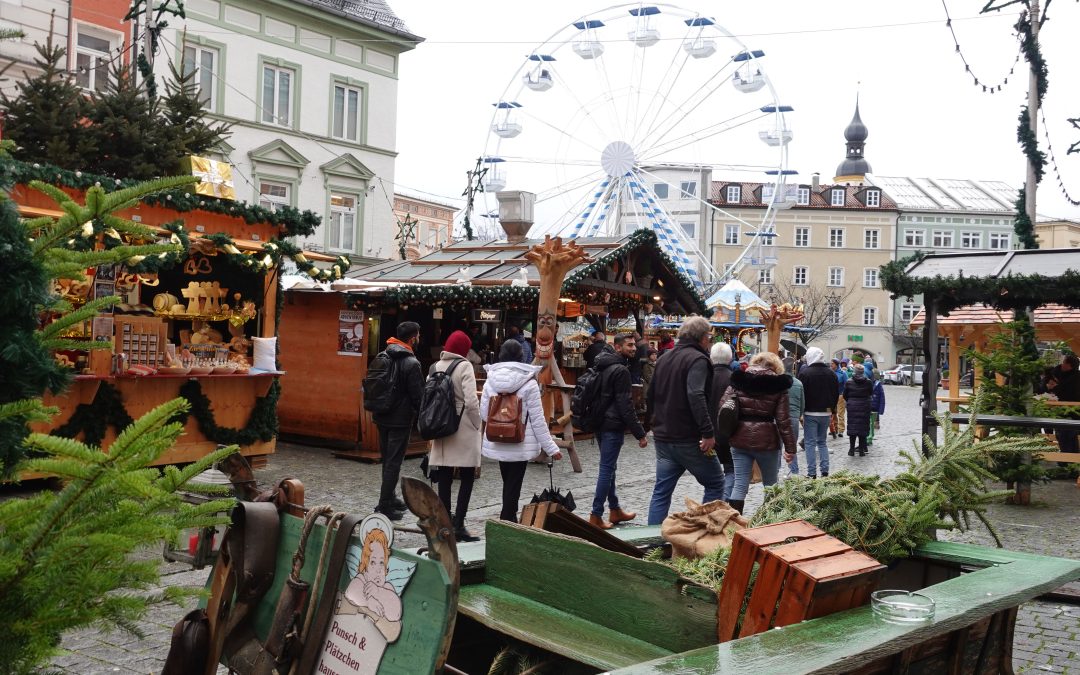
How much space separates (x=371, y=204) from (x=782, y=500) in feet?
92.8

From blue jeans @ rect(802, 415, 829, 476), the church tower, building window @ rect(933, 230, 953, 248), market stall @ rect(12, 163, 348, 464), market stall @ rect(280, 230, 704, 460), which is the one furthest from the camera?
the church tower

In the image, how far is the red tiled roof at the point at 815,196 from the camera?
64812 millimetres

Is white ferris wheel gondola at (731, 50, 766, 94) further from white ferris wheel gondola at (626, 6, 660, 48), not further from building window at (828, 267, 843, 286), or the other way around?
building window at (828, 267, 843, 286)

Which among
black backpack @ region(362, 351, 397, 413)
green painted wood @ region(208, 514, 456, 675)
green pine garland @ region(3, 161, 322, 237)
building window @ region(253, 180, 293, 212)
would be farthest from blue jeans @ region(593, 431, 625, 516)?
building window @ region(253, 180, 293, 212)

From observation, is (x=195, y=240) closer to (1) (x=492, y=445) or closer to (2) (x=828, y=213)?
(1) (x=492, y=445)

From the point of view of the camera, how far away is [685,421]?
276 inches

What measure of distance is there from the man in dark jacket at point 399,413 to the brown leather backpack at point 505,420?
116cm

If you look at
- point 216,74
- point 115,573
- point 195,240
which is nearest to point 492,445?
→ point 195,240

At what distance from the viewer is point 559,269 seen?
1092 centimetres

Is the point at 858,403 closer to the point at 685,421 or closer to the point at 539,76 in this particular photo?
the point at 685,421

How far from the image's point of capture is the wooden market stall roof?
1429cm

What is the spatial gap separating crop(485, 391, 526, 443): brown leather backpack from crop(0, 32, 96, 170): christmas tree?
18.1ft

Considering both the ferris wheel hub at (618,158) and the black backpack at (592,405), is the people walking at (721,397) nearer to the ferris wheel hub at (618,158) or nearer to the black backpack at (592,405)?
the black backpack at (592,405)

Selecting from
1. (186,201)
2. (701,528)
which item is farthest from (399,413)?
(701,528)
